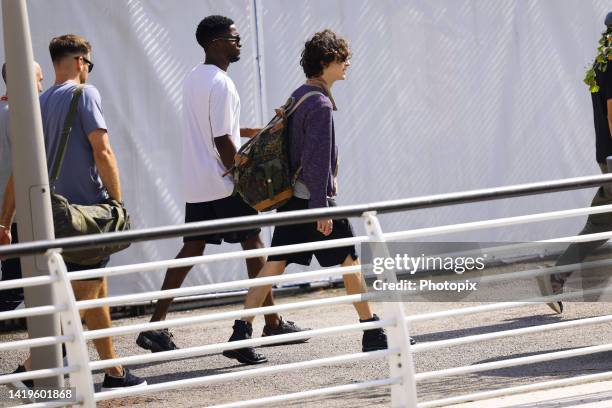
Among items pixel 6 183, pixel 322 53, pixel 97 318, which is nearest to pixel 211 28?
pixel 322 53

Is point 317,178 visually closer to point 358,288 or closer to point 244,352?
point 358,288

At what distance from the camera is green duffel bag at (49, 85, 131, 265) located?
6.01m

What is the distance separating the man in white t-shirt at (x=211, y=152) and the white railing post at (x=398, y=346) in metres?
2.43

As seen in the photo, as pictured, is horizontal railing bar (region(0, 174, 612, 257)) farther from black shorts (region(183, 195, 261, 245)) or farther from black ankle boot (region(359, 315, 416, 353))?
black shorts (region(183, 195, 261, 245))

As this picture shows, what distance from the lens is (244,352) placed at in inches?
271

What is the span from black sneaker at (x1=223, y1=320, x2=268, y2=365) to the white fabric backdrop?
238 cm

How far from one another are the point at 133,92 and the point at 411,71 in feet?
8.05

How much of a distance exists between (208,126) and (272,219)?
9.61 ft

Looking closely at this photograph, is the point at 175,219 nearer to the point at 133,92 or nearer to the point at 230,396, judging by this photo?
the point at 133,92

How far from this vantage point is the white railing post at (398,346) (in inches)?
191

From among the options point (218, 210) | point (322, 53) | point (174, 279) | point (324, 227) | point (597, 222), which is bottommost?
point (174, 279)

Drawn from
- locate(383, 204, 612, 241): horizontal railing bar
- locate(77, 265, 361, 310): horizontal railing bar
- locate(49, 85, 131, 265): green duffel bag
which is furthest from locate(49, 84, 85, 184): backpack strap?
locate(383, 204, 612, 241): horizontal railing bar

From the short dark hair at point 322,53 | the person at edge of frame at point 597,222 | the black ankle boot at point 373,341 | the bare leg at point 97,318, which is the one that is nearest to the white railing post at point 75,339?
the bare leg at point 97,318

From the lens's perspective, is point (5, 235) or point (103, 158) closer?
point (103, 158)
